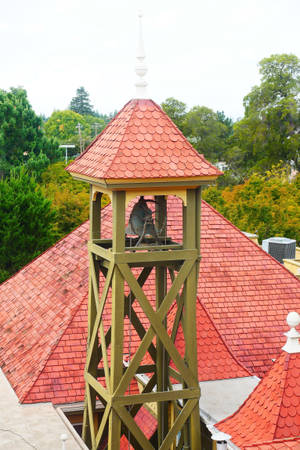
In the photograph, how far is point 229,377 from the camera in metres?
18.2

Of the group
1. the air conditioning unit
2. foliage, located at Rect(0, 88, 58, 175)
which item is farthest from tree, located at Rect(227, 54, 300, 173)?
the air conditioning unit

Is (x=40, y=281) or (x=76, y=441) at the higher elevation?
(x=40, y=281)

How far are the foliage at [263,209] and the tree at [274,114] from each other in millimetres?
30115

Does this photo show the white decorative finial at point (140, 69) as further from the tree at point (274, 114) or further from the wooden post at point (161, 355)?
the tree at point (274, 114)

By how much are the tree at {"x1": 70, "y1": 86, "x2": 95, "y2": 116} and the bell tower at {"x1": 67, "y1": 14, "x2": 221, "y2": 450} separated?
571ft

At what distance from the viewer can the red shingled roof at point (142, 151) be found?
13945 millimetres

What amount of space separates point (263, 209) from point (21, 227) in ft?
62.9

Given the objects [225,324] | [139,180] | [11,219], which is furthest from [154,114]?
[11,219]

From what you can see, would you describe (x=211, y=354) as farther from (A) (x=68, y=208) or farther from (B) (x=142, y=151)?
(A) (x=68, y=208)

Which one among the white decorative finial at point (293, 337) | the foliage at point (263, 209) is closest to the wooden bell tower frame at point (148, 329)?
the white decorative finial at point (293, 337)

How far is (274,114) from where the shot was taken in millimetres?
86062

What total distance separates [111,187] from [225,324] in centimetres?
840

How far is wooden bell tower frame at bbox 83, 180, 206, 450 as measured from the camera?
13828 mm

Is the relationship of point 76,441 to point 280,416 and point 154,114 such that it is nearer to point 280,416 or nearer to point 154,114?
point 280,416
